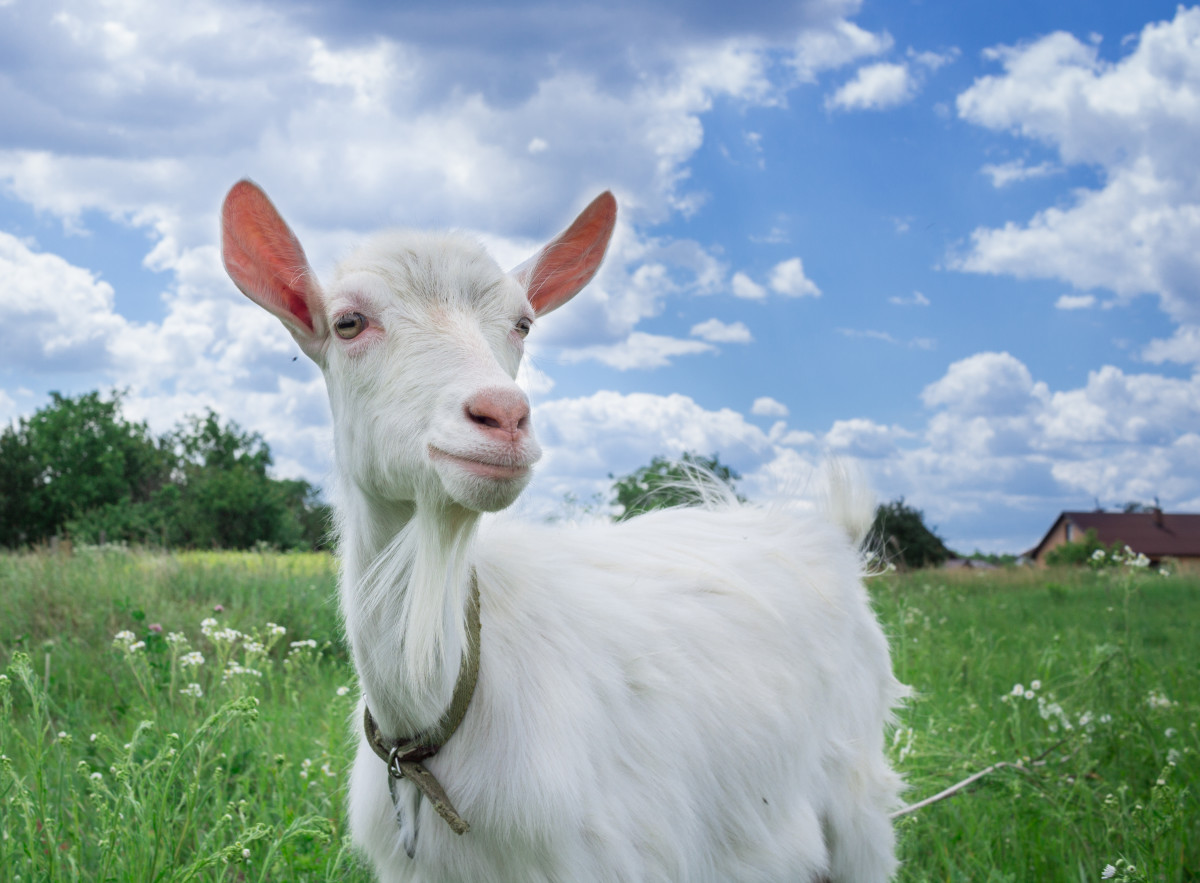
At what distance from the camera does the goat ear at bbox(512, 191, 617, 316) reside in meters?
2.55

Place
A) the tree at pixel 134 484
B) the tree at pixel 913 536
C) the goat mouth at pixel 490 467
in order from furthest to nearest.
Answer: the tree at pixel 134 484 → the tree at pixel 913 536 → the goat mouth at pixel 490 467

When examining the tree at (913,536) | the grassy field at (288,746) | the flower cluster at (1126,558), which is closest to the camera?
the grassy field at (288,746)

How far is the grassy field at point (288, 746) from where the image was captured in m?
2.31

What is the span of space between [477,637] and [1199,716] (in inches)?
168

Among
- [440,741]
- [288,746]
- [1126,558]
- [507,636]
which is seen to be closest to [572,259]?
[507,636]

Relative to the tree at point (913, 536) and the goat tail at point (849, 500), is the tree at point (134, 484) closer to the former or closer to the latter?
the tree at point (913, 536)

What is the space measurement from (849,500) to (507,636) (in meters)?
1.82

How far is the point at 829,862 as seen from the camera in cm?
296

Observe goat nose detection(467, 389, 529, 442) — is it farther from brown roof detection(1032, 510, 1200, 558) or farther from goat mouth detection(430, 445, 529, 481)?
brown roof detection(1032, 510, 1200, 558)

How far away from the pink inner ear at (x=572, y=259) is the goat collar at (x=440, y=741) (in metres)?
0.98

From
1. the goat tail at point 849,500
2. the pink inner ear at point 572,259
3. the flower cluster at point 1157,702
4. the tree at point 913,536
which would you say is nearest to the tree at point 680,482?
the goat tail at point 849,500

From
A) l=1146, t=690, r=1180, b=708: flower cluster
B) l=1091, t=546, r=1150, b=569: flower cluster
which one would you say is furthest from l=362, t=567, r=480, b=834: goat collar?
l=1091, t=546, r=1150, b=569: flower cluster

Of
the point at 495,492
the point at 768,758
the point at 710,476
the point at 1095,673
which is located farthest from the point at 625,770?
the point at 1095,673

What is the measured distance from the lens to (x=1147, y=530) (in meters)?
45.8
